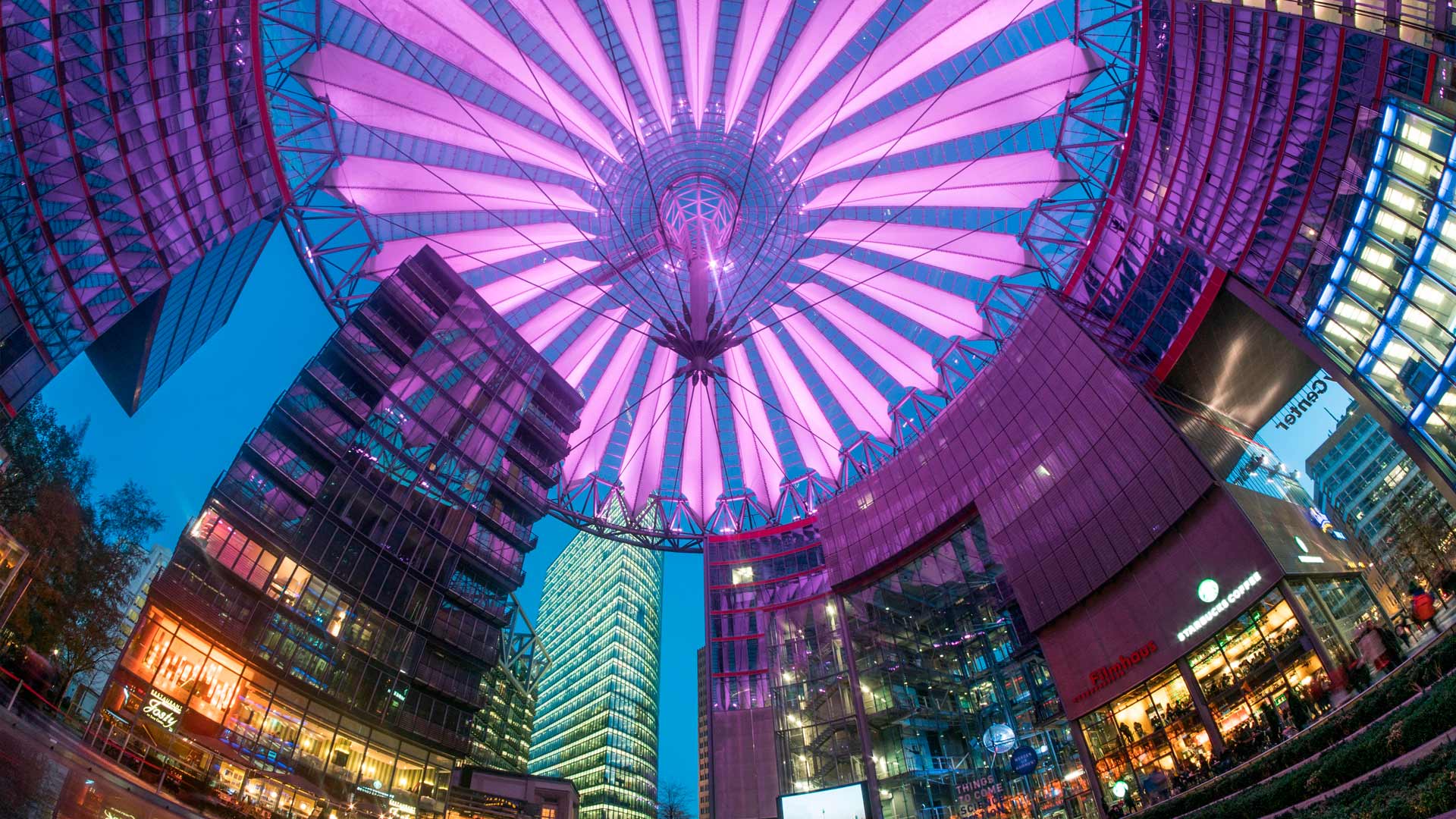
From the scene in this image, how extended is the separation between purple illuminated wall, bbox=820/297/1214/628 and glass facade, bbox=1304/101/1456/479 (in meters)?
6.80

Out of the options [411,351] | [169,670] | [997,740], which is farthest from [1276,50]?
[169,670]

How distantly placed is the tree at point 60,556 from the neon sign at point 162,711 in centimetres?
245

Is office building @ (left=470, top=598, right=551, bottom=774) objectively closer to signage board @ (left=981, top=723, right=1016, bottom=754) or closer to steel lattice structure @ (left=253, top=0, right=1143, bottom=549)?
steel lattice structure @ (left=253, top=0, right=1143, bottom=549)

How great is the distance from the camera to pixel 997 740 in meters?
36.5

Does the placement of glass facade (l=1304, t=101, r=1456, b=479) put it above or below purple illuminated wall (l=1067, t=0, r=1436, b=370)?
below

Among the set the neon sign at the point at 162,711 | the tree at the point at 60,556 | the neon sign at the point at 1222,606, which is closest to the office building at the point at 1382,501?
the neon sign at the point at 1222,606

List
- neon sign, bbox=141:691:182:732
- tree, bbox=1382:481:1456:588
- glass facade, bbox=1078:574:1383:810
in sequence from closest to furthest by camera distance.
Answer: neon sign, bbox=141:691:182:732 → glass facade, bbox=1078:574:1383:810 → tree, bbox=1382:481:1456:588

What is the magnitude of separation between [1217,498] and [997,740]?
1627 centimetres

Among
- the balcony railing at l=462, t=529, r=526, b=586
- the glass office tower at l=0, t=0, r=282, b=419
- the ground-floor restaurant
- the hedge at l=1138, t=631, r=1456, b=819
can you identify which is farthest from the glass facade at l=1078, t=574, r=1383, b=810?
the glass office tower at l=0, t=0, r=282, b=419

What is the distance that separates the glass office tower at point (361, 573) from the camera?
26562 mm

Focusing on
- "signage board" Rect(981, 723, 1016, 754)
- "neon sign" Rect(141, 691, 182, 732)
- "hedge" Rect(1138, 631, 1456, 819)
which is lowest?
"hedge" Rect(1138, 631, 1456, 819)

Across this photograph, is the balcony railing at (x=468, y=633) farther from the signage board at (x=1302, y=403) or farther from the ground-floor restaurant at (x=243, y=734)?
the signage board at (x=1302, y=403)

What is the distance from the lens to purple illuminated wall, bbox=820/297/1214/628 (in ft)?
105

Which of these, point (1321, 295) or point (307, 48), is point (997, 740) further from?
point (307, 48)
